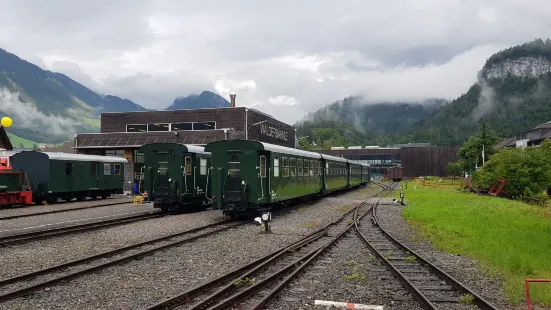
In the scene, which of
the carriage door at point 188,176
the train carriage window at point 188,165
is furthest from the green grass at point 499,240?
the train carriage window at point 188,165

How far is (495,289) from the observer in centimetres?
812

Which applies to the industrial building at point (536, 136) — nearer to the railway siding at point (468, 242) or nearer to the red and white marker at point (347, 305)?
the railway siding at point (468, 242)

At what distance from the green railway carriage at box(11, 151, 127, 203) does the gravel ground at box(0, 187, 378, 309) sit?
12.8 meters

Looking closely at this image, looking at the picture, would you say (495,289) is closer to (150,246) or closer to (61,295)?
(61,295)

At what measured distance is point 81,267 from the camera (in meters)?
9.88

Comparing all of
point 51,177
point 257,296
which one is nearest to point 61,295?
point 257,296

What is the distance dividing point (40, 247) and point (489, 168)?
36.4m

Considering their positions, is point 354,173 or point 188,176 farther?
point 354,173

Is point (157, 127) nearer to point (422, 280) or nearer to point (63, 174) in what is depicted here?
point (63, 174)

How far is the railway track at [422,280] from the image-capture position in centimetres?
731

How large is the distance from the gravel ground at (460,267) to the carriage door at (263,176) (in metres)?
4.79

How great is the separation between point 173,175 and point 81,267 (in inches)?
425

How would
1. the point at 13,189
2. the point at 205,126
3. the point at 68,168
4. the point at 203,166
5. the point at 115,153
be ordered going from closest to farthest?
1. the point at 203,166
2. the point at 13,189
3. the point at 68,168
4. the point at 115,153
5. the point at 205,126

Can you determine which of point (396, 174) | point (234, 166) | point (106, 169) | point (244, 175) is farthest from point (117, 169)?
point (396, 174)
